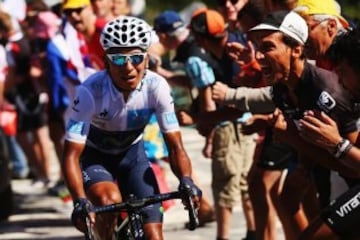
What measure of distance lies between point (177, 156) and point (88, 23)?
367cm

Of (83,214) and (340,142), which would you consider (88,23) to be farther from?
(340,142)

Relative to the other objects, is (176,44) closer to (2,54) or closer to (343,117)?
(2,54)

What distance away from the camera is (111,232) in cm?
762

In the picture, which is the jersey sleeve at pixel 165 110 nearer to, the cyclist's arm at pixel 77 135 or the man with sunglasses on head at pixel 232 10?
the cyclist's arm at pixel 77 135

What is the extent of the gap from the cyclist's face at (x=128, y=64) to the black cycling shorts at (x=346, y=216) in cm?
169

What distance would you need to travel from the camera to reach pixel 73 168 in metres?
7.14

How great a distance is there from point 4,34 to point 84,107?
5.03 m

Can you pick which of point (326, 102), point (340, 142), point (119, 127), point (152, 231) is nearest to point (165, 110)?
point (119, 127)

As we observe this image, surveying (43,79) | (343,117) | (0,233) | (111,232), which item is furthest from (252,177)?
(43,79)

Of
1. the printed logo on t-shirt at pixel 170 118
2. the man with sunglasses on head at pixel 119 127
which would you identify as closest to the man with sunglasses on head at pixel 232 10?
the man with sunglasses on head at pixel 119 127

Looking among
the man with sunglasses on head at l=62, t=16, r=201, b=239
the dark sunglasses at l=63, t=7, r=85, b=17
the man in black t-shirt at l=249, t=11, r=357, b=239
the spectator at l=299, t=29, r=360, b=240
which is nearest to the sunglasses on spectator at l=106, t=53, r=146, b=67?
the man with sunglasses on head at l=62, t=16, r=201, b=239

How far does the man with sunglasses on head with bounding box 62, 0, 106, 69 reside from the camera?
414 inches

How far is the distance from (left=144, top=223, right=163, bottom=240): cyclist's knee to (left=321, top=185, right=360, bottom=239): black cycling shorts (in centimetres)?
126

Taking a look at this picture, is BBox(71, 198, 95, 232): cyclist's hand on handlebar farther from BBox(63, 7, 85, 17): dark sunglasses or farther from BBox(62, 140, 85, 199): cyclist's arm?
BBox(63, 7, 85, 17): dark sunglasses
